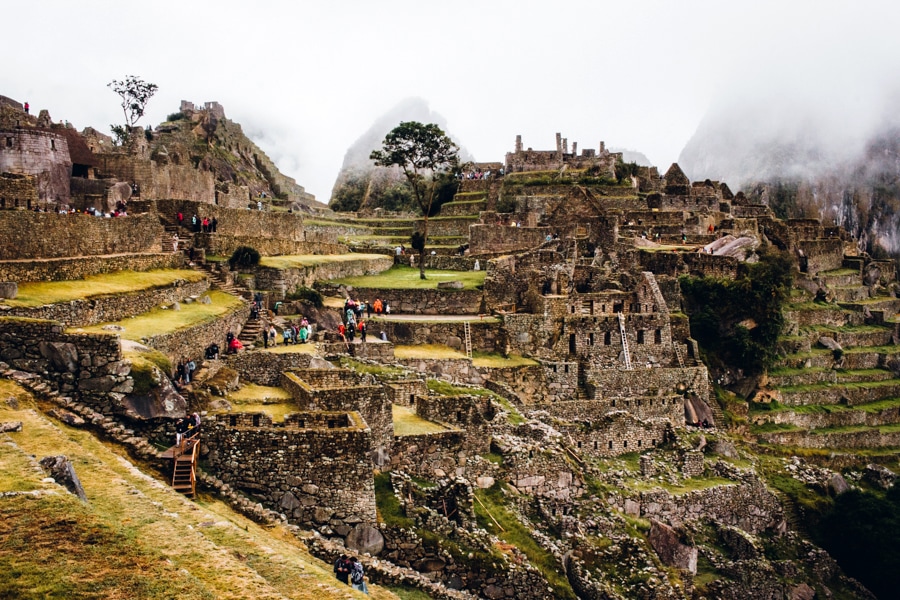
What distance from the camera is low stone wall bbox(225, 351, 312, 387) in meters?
22.4

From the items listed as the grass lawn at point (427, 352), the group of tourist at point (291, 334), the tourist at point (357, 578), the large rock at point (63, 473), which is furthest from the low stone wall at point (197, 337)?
the large rock at point (63, 473)

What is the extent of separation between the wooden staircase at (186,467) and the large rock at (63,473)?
3336 millimetres

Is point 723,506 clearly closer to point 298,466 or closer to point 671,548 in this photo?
point 671,548

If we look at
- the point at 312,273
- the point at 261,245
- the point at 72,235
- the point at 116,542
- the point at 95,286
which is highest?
the point at 72,235

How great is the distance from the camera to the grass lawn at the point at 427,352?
28.9 metres

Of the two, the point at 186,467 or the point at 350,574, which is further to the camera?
the point at 186,467

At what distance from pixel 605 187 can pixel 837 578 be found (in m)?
34.0

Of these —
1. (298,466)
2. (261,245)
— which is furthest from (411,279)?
(298,466)

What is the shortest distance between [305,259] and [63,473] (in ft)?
87.8

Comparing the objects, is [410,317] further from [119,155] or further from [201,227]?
[119,155]

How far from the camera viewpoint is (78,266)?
22188 millimetres

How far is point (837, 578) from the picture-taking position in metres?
29.0

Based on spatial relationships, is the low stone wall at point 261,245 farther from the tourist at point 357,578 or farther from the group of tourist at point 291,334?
the tourist at point 357,578

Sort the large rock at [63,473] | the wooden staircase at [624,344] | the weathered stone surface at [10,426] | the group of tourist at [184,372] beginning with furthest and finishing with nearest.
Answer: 1. the wooden staircase at [624,344]
2. the group of tourist at [184,372]
3. the weathered stone surface at [10,426]
4. the large rock at [63,473]
